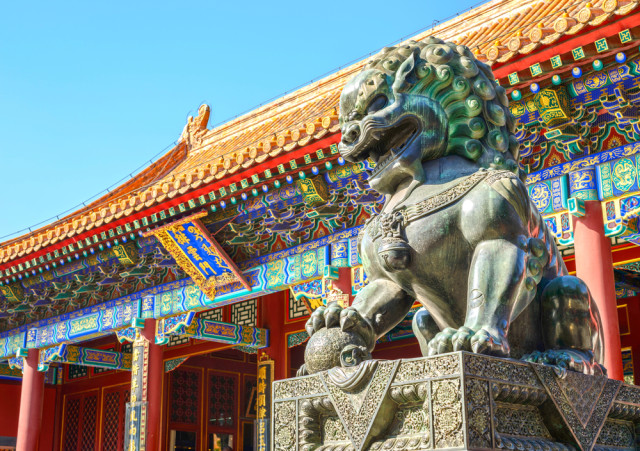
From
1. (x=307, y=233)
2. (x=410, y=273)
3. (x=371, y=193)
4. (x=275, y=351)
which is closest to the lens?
(x=410, y=273)

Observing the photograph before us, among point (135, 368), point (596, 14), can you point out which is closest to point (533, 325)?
point (596, 14)

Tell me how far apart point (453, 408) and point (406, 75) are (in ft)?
3.26

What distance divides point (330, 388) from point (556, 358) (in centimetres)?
60

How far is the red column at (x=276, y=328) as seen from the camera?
976 centimetres

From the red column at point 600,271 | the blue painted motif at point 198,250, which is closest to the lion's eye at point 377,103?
the red column at point 600,271

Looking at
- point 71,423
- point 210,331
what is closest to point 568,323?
point 210,331

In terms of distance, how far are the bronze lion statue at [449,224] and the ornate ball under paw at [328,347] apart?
1 cm

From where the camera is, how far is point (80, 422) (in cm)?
1293

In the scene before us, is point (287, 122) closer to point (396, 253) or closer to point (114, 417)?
point (114, 417)

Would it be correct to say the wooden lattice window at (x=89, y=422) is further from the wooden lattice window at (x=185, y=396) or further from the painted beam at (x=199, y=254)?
the painted beam at (x=199, y=254)

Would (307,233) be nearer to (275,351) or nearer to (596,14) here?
(275,351)

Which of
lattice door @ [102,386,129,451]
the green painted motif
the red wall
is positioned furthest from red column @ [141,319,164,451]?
the green painted motif

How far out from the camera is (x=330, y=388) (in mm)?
2133

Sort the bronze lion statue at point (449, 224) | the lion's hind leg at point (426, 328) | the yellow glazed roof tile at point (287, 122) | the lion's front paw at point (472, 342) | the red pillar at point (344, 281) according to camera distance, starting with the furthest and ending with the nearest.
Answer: the red pillar at point (344, 281) → the yellow glazed roof tile at point (287, 122) → the lion's hind leg at point (426, 328) → the bronze lion statue at point (449, 224) → the lion's front paw at point (472, 342)
